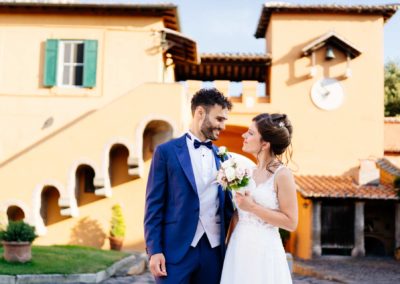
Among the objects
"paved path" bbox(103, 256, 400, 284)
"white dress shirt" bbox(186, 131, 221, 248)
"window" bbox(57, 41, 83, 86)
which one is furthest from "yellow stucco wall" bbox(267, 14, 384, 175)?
"white dress shirt" bbox(186, 131, 221, 248)

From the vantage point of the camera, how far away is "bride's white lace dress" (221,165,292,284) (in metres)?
3.78

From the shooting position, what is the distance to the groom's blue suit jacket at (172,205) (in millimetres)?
3527

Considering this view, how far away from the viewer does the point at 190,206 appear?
353 centimetres

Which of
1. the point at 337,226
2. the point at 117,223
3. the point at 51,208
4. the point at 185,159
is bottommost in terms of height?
the point at 337,226

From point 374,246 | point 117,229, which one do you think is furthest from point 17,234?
point 374,246

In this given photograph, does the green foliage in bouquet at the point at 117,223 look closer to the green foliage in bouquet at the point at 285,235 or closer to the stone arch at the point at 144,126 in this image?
the stone arch at the point at 144,126

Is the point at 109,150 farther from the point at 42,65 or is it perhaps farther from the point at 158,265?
the point at 158,265

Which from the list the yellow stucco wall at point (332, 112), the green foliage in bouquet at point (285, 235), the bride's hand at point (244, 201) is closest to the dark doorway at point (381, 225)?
the yellow stucco wall at point (332, 112)

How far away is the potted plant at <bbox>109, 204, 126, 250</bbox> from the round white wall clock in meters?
7.64

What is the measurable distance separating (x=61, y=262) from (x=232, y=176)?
6.29m

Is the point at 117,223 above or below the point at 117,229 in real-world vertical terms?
above

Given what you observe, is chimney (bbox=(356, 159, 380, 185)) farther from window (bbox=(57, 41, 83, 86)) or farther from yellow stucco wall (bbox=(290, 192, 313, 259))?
window (bbox=(57, 41, 83, 86))

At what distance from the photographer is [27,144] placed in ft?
41.3

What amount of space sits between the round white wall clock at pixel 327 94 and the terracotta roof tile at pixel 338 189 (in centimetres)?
232
